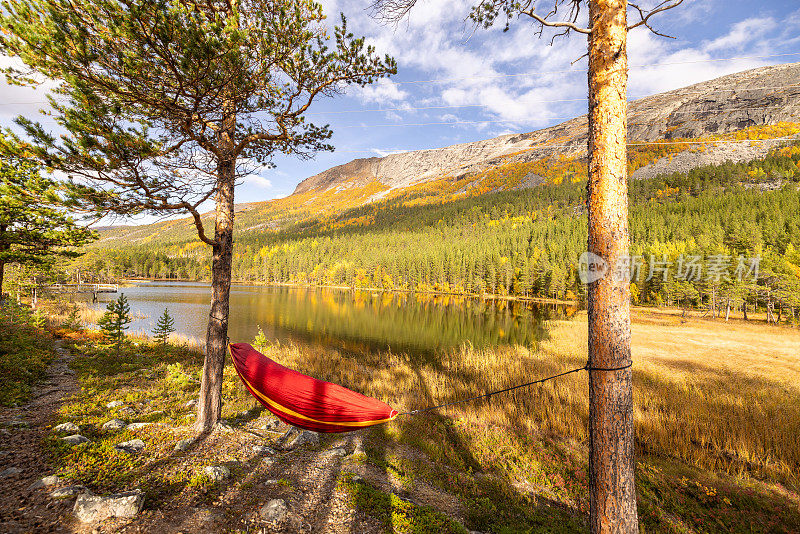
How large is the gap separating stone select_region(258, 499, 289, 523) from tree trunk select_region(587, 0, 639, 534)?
10.1 feet

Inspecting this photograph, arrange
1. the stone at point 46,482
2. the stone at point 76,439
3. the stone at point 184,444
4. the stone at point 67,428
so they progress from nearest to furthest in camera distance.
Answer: the stone at point 46,482 < the stone at point 76,439 < the stone at point 184,444 < the stone at point 67,428

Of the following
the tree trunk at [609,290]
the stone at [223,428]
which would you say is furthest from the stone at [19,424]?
the tree trunk at [609,290]

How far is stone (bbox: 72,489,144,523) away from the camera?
279 centimetres

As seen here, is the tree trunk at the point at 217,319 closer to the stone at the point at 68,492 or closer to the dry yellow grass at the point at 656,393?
the stone at the point at 68,492

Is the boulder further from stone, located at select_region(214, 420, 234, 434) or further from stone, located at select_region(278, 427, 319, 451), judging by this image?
stone, located at select_region(278, 427, 319, 451)

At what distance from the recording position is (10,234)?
6504 millimetres

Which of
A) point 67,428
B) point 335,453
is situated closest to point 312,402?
point 335,453

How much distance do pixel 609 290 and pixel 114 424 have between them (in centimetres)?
736

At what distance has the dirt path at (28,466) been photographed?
270 cm

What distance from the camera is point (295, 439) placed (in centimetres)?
526

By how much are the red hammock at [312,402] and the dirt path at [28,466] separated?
2069 mm

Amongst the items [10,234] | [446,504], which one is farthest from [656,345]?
[10,234]

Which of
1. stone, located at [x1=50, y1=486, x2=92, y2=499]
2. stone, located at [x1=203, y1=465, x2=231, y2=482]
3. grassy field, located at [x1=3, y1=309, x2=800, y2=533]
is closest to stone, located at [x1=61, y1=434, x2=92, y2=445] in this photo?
grassy field, located at [x1=3, y1=309, x2=800, y2=533]

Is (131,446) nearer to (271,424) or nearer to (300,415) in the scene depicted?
(271,424)
